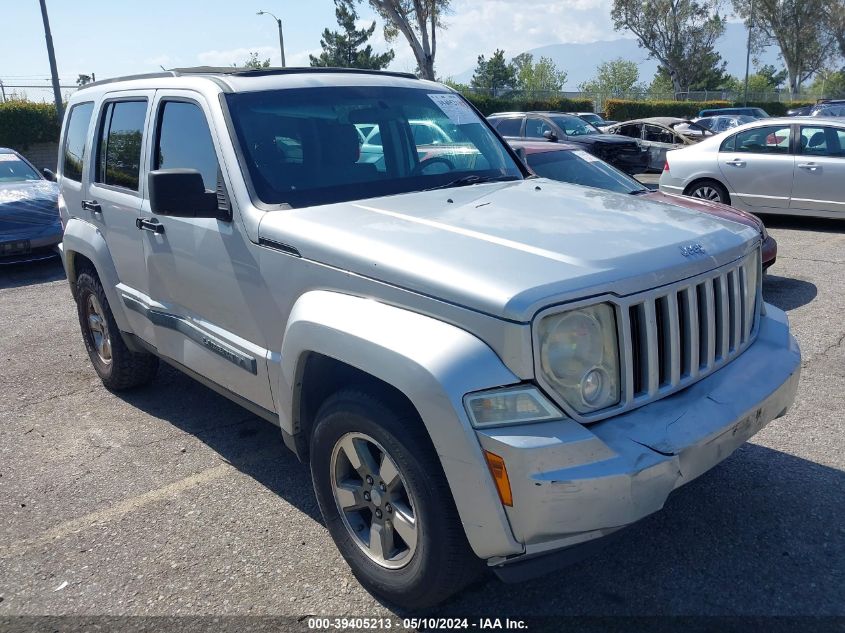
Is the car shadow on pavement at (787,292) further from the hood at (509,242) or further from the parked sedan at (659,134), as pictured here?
the parked sedan at (659,134)

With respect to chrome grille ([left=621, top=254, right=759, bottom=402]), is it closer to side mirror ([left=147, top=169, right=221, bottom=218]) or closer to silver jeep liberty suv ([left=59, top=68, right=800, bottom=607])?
silver jeep liberty suv ([left=59, top=68, right=800, bottom=607])

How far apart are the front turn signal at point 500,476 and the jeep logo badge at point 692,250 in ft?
3.63

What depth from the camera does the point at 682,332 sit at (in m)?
2.85

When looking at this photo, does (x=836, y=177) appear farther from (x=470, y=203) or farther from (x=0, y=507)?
(x=0, y=507)

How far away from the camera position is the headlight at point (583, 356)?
2.49 metres

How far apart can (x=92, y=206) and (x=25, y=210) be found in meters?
5.92

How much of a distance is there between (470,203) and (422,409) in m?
1.34

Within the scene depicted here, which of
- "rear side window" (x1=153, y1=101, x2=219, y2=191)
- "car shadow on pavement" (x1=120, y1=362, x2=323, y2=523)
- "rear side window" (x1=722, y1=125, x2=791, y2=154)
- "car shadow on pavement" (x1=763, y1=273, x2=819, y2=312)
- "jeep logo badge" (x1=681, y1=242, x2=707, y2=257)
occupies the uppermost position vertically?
"rear side window" (x1=153, y1=101, x2=219, y2=191)

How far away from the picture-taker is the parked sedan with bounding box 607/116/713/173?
1788cm

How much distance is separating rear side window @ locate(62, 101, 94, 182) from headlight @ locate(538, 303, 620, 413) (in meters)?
3.88

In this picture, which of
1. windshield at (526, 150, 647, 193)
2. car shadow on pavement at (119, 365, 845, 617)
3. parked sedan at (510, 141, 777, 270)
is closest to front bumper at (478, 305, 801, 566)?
car shadow on pavement at (119, 365, 845, 617)

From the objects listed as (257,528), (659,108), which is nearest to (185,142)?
(257,528)

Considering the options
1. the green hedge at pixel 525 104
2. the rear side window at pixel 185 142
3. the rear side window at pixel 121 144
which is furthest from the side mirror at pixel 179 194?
the green hedge at pixel 525 104

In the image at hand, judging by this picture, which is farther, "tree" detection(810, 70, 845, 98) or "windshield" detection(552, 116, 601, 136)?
"tree" detection(810, 70, 845, 98)
